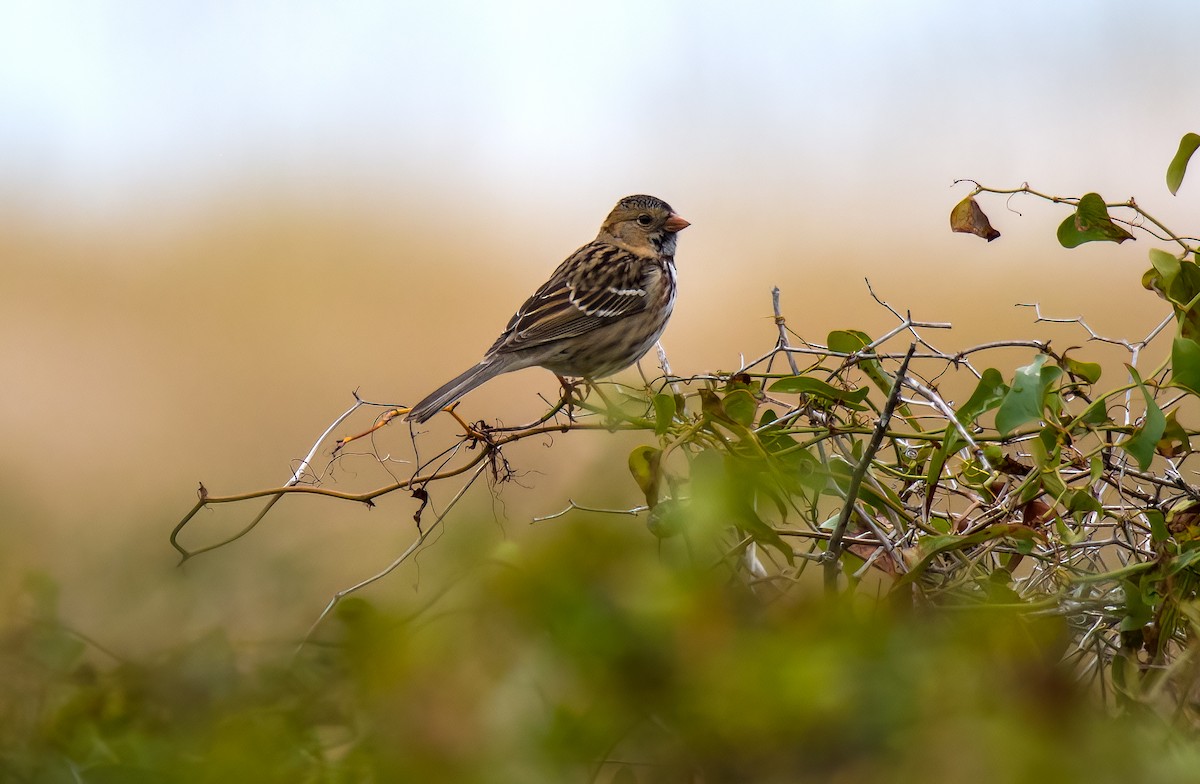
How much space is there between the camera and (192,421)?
1081cm

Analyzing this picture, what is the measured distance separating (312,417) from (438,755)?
996cm

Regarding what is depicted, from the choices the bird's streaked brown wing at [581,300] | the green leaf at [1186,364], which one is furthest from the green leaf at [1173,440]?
the bird's streaked brown wing at [581,300]

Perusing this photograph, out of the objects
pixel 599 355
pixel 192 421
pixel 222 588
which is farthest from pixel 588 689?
pixel 192 421

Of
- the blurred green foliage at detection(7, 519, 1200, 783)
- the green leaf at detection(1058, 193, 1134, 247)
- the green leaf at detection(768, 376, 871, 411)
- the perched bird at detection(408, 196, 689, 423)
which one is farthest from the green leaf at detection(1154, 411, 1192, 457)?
the perched bird at detection(408, 196, 689, 423)

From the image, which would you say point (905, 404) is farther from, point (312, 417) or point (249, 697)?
point (312, 417)

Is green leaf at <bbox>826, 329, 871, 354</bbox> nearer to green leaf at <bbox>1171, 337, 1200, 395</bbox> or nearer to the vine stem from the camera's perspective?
green leaf at <bbox>1171, 337, 1200, 395</bbox>

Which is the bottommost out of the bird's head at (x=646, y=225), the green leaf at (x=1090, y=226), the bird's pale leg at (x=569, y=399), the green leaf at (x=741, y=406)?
the green leaf at (x=741, y=406)

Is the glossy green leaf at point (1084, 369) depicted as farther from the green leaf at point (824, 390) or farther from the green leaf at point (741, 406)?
the green leaf at point (741, 406)

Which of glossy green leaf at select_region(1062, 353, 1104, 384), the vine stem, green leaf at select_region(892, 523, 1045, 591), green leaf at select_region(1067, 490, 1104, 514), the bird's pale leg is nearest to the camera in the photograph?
the vine stem

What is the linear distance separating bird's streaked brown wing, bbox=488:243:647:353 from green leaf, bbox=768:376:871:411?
2848 millimetres

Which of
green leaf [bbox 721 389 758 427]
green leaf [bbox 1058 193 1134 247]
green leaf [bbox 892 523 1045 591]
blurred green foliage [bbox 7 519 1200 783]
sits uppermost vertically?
green leaf [bbox 1058 193 1134 247]

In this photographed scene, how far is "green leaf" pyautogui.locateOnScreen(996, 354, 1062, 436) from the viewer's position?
1.65 metres

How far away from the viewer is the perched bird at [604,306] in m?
4.84

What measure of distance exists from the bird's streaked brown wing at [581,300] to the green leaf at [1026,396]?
317 centimetres
